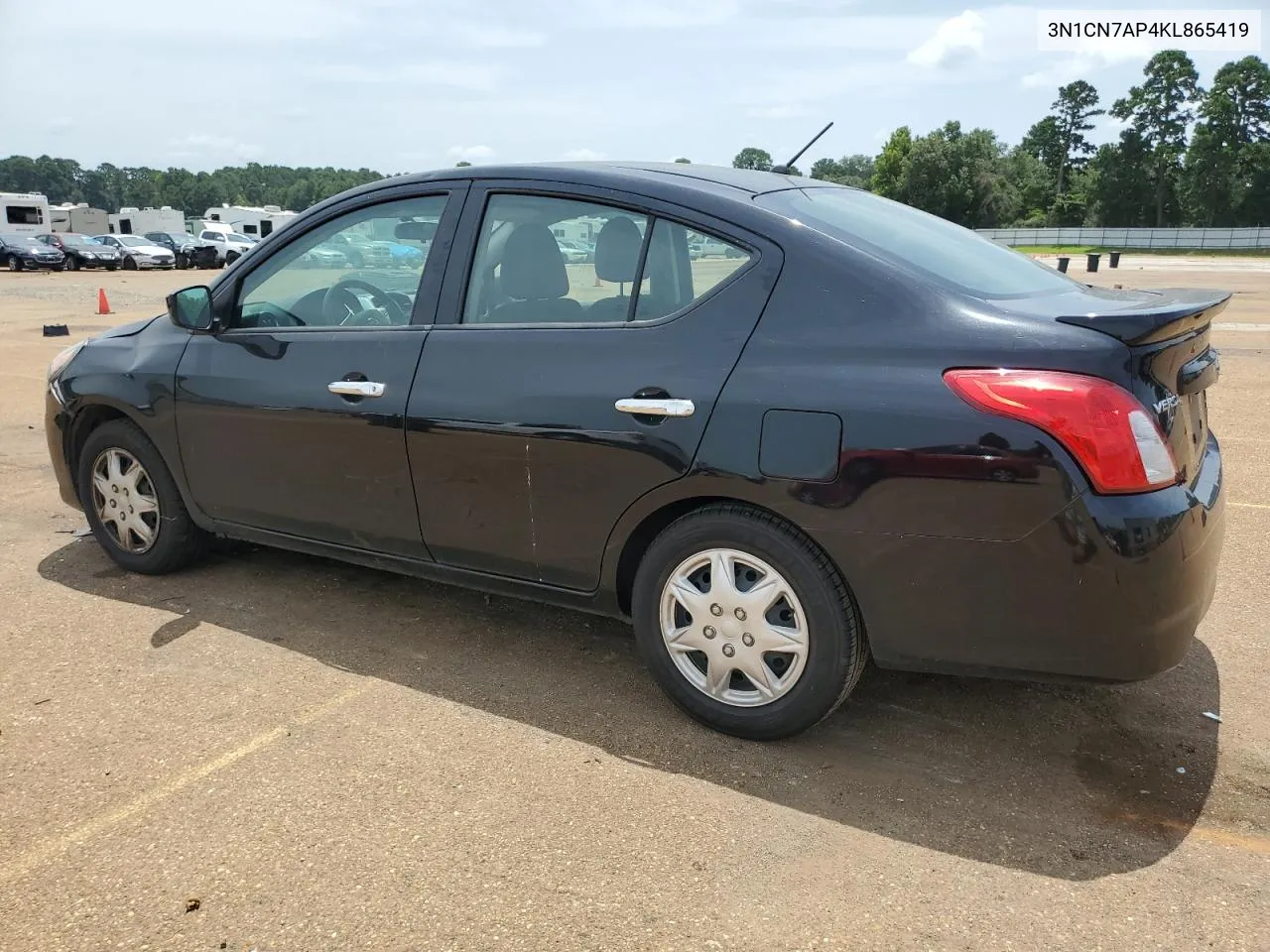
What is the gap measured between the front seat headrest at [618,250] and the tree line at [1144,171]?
7760 cm

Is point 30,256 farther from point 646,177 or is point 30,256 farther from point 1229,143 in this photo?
point 1229,143

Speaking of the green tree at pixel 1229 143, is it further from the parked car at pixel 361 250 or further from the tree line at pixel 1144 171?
the parked car at pixel 361 250

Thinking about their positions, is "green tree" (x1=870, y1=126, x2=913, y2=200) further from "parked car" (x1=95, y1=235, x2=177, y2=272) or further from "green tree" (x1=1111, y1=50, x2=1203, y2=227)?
"parked car" (x1=95, y1=235, x2=177, y2=272)

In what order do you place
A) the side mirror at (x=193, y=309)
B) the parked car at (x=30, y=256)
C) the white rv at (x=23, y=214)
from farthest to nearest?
the white rv at (x=23, y=214)
the parked car at (x=30, y=256)
the side mirror at (x=193, y=309)

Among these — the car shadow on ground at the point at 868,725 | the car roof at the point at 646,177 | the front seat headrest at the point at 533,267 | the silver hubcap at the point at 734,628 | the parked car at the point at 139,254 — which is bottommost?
the car shadow on ground at the point at 868,725

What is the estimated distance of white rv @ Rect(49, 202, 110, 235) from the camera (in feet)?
192

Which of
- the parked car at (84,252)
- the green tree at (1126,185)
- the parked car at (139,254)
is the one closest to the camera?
the parked car at (84,252)

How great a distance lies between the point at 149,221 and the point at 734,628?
211 ft

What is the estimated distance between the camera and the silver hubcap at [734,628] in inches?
118

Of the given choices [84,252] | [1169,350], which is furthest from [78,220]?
[1169,350]

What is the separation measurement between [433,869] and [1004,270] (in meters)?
2.53

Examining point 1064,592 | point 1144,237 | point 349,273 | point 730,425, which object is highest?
point 349,273

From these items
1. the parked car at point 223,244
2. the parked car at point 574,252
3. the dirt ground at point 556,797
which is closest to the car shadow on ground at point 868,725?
the dirt ground at point 556,797

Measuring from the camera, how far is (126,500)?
4598 mm
